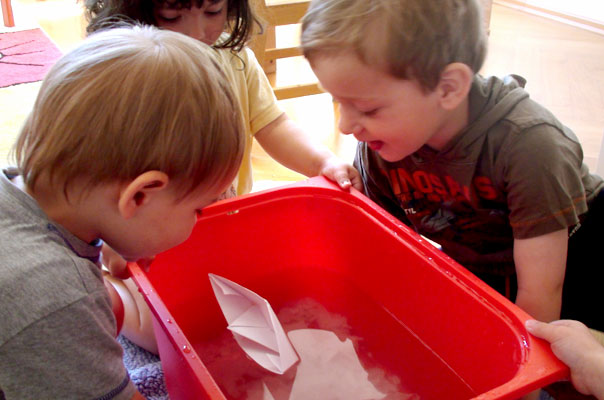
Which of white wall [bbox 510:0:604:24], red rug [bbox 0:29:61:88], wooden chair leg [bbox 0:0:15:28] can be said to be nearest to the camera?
red rug [bbox 0:29:61:88]

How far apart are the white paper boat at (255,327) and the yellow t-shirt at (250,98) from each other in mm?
266

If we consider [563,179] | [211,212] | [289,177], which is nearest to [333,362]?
[211,212]

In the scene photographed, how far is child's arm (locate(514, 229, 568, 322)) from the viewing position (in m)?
0.62

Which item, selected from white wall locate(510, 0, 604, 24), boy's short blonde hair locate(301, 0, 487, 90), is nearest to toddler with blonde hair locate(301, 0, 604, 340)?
boy's short blonde hair locate(301, 0, 487, 90)

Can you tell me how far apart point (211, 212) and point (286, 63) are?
145 centimetres

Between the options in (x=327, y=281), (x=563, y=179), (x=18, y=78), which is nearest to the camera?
(x=563, y=179)

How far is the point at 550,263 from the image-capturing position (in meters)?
0.63

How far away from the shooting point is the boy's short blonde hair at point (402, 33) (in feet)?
1.88

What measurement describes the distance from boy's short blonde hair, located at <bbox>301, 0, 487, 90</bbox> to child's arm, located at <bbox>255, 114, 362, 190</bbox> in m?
0.26

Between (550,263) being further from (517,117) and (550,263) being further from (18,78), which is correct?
(18,78)

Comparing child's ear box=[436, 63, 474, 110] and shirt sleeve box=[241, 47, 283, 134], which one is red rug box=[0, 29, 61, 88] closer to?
shirt sleeve box=[241, 47, 283, 134]

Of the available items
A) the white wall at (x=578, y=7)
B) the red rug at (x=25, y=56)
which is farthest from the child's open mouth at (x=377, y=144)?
the white wall at (x=578, y=7)

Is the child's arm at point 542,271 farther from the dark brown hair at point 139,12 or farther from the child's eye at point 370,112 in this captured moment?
the dark brown hair at point 139,12

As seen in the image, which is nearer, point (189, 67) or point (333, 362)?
point (189, 67)
